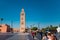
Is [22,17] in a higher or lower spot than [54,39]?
higher

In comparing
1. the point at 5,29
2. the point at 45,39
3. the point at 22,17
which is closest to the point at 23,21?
the point at 22,17

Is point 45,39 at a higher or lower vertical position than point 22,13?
lower

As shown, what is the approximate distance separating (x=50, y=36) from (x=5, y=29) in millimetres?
123256

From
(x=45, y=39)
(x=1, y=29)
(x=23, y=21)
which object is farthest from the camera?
(x=23, y=21)

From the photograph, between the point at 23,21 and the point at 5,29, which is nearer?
the point at 5,29

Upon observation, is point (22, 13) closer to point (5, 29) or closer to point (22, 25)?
point (22, 25)

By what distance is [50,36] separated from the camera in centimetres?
696

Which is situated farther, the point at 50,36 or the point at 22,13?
the point at 22,13

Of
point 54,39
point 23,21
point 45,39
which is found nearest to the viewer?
point 54,39

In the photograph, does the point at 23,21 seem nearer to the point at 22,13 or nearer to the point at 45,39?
the point at 22,13

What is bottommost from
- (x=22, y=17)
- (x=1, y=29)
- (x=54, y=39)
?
(x=54, y=39)

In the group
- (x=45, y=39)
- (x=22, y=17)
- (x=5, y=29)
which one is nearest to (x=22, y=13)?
(x=22, y=17)

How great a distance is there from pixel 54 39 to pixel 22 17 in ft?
441

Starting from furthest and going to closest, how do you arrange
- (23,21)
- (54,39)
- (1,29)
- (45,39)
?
1. (23,21)
2. (1,29)
3. (45,39)
4. (54,39)
